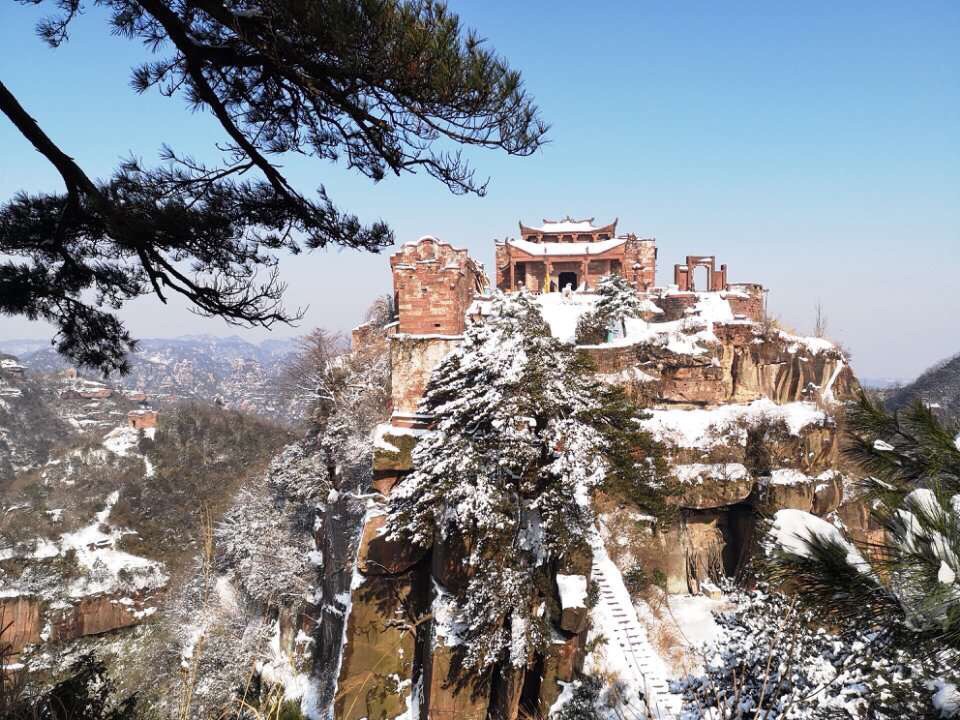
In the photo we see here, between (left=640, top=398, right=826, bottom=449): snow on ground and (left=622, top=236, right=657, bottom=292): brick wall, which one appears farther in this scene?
(left=622, top=236, right=657, bottom=292): brick wall

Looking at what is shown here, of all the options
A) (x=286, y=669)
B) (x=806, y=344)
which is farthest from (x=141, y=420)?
(x=806, y=344)

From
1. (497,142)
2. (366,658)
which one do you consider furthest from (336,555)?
(497,142)

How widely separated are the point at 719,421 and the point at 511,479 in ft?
26.1

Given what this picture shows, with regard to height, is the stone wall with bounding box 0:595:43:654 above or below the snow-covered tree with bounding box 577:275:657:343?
below

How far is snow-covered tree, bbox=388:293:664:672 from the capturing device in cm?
854

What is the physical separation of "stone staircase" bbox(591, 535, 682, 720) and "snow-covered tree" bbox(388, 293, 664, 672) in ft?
4.55

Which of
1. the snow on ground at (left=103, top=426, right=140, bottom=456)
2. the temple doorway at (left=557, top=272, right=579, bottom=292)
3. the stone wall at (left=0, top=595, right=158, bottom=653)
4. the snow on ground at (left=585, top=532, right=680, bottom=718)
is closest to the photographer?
the snow on ground at (left=585, top=532, right=680, bottom=718)

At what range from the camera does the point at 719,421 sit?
1456cm

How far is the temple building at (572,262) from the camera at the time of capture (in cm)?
2925

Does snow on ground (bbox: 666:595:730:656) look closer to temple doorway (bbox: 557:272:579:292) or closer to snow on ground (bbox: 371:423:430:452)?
snow on ground (bbox: 371:423:430:452)

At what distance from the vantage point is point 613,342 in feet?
52.7

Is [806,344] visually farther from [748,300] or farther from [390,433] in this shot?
[390,433]

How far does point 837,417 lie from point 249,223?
16557mm

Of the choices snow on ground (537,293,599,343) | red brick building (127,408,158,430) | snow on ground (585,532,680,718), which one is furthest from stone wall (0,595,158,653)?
snow on ground (585,532,680,718)
